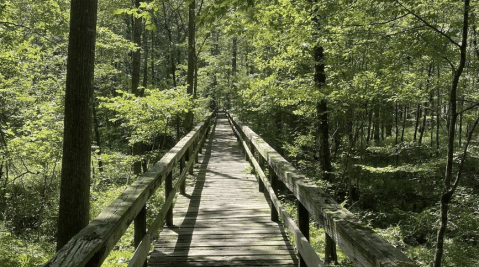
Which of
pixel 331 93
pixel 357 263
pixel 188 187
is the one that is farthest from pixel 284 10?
pixel 357 263

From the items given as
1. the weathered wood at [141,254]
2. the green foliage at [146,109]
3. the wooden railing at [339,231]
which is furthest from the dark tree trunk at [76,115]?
the green foliage at [146,109]

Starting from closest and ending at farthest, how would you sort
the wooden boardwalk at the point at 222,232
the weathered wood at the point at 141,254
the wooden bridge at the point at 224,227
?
the wooden bridge at the point at 224,227 < the weathered wood at the point at 141,254 < the wooden boardwalk at the point at 222,232

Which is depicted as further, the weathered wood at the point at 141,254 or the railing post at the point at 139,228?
the railing post at the point at 139,228

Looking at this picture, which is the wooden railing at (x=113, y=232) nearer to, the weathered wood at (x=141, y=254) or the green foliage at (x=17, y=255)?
the weathered wood at (x=141, y=254)

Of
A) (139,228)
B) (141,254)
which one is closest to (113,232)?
(141,254)

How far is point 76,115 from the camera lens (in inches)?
130

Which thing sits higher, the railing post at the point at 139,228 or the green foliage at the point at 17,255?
the railing post at the point at 139,228

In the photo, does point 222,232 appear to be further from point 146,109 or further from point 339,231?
point 146,109

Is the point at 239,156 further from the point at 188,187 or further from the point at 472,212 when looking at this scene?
the point at 472,212

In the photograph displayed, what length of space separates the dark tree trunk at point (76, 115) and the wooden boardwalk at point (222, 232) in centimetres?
100

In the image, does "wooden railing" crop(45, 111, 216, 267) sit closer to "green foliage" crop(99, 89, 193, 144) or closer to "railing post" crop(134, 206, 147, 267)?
"railing post" crop(134, 206, 147, 267)

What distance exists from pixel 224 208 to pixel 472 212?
800cm

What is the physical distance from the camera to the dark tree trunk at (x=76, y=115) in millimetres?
3307

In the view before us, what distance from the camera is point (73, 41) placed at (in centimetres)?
333
